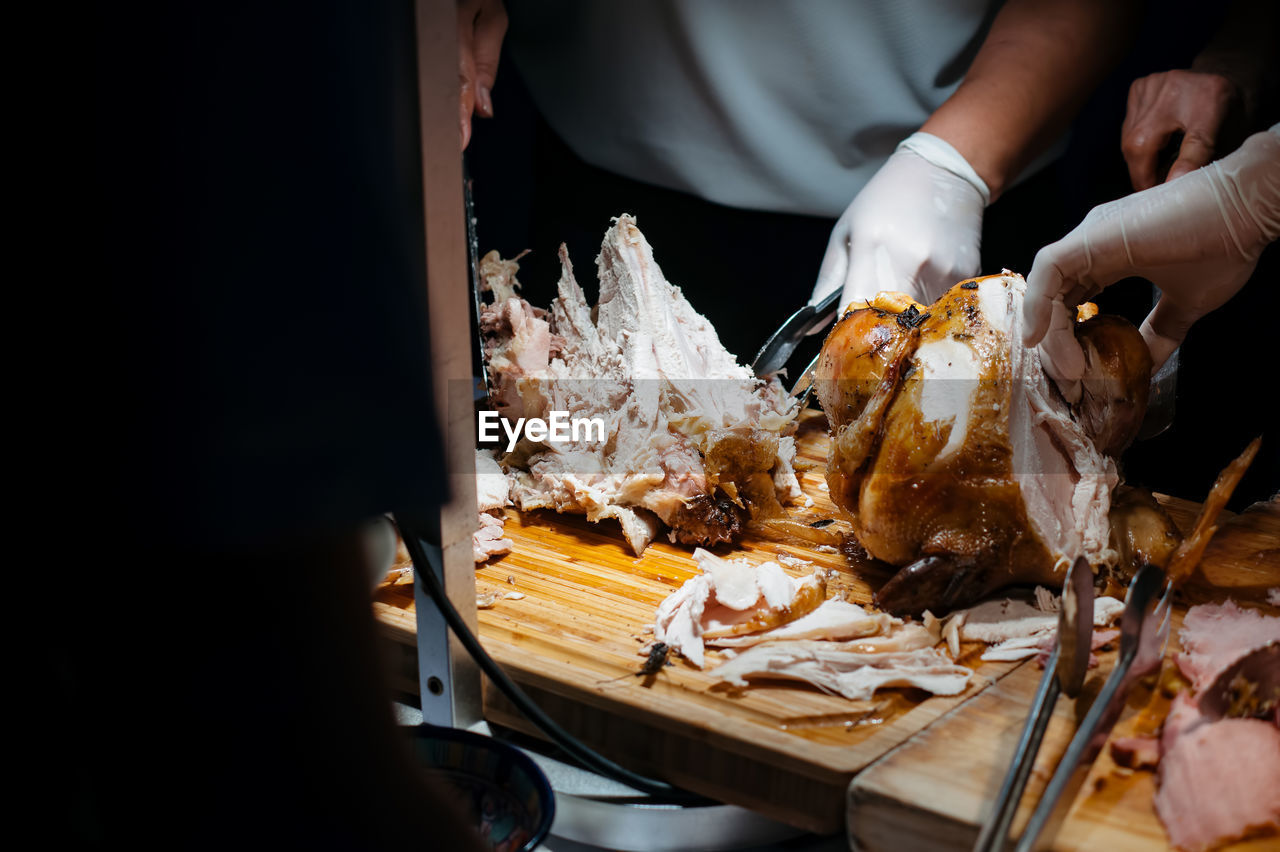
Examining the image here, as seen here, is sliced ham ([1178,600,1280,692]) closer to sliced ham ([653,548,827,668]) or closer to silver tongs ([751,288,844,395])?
sliced ham ([653,548,827,668])

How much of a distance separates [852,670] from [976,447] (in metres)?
0.41

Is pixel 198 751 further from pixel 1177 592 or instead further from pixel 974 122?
pixel 974 122

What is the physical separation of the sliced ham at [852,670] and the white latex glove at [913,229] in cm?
103

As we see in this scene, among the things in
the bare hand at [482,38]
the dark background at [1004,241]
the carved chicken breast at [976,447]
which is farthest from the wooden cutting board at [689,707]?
the dark background at [1004,241]

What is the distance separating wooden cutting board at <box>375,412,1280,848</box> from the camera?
1.10m

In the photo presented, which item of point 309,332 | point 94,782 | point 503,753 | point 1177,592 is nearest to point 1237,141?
point 1177,592

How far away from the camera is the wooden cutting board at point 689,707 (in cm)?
110

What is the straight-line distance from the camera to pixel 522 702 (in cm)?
116

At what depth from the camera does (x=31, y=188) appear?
41cm

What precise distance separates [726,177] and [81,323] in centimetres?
246

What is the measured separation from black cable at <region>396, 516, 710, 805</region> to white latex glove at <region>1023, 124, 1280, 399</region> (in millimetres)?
942

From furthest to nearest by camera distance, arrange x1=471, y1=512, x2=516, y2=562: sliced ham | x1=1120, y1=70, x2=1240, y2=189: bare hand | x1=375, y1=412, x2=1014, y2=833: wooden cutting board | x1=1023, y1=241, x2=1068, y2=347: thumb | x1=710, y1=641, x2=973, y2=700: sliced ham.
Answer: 1. x1=1120, y1=70, x2=1240, y2=189: bare hand
2. x1=471, y1=512, x2=516, y2=562: sliced ham
3. x1=1023, y1=241, x2=1068, y2=347: thumb
4. x1=710, y1=641, x2=973, y2=700: sliced ham
5. x1=375, y1=412, x2=1014, y2=833: wooden cutting board

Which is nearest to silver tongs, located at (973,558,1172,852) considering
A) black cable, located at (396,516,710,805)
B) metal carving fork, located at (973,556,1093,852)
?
metal carving fork, located at (973,556,1093,852)

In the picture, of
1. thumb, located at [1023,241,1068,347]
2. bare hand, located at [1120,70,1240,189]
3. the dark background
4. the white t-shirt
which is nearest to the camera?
thumb, located at [1023,241,1068,347]
